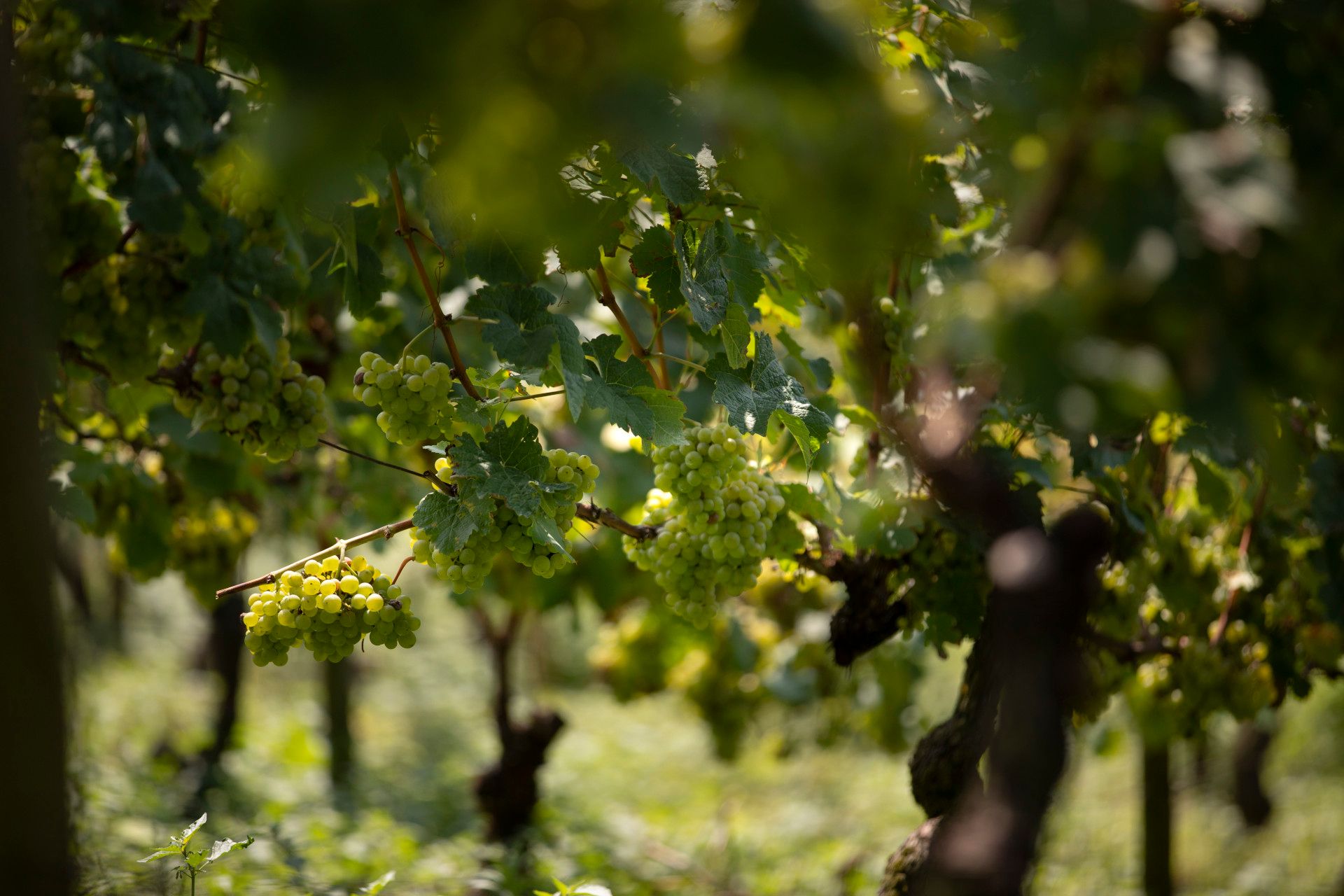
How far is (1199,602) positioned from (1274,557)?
32 cm

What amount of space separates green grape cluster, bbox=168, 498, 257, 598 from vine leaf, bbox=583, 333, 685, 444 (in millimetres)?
1861

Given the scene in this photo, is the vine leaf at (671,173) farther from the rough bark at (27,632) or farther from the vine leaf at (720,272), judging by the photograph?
the rough bark at (27,632)

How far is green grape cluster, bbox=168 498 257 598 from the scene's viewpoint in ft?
9.44

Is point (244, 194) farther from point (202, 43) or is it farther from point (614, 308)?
point (614, 308)

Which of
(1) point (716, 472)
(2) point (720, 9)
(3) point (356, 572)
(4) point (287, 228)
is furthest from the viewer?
(4) point (287, 228)

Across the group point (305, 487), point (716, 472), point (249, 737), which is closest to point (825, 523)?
point (716, 472)

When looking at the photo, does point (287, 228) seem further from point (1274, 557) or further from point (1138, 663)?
point (1274, 557)

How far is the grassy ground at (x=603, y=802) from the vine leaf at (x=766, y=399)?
63.9 inches

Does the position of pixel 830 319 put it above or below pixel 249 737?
above

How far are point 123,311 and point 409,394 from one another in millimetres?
924

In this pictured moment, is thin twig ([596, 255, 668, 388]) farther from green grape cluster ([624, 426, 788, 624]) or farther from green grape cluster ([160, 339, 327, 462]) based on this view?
green grape cluster ([160, 339, 327, 462])

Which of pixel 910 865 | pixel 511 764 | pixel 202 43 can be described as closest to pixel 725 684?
pixel 511 764

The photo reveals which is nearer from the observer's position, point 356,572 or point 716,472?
point 356,572

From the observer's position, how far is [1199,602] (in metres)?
2.42
